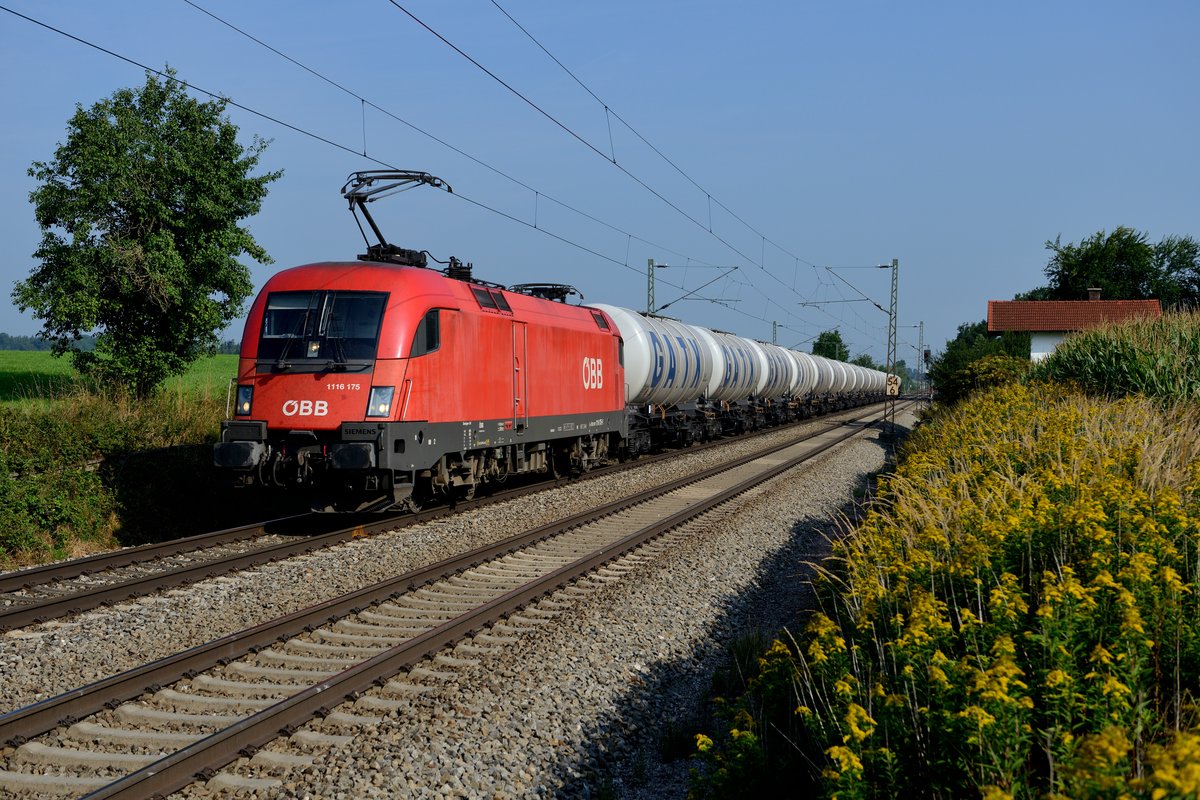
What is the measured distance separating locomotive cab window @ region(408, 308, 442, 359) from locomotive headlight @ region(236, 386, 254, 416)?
217cm

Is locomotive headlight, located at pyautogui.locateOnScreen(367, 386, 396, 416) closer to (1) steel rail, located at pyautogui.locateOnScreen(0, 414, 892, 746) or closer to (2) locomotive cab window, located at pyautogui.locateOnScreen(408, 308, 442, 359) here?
(2) locomotive cab window, located at pyautogui.locateOnScreen(408, 308, 442, 359)

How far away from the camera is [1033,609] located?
5293mm

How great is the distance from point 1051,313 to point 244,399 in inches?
1603

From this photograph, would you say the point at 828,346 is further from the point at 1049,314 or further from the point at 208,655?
the point at 208,655

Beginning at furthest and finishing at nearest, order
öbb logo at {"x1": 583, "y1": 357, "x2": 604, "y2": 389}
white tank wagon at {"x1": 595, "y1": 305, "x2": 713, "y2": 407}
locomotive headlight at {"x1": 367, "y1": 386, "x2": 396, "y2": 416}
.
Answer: white tank wagon at {"x1": 595, "y1": 305, "x2": 713, "y2": 407}
öbb logo at {"x1": 583, "y1": 357, "x2": 604, "y2": 389}
locomotive headlight at {"x1": 367, "y1": 386, "x2": 396, "y2": 416}

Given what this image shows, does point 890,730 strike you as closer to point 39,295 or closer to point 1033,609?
point 1033,609

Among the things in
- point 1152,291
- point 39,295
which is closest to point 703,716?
point 39,295

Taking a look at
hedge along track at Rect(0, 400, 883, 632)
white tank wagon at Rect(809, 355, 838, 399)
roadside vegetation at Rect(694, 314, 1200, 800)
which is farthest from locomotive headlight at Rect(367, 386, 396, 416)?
white tank wagon at Rect(809, 355, 838, 399)

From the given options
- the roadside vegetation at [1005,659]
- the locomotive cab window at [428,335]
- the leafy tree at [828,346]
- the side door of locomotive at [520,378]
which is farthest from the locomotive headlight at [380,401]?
the leafy tree at [828,346]

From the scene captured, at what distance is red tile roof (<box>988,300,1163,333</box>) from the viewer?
4131 centimetres

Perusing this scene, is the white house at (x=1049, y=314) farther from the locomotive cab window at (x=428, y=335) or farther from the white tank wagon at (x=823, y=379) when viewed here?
the locomotive cab window at (x=428, y=335)

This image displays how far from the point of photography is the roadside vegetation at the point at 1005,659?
3588 millimetres

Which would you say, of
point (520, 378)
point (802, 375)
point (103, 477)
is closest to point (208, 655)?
point (103, 477)

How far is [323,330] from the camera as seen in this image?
11.9m
